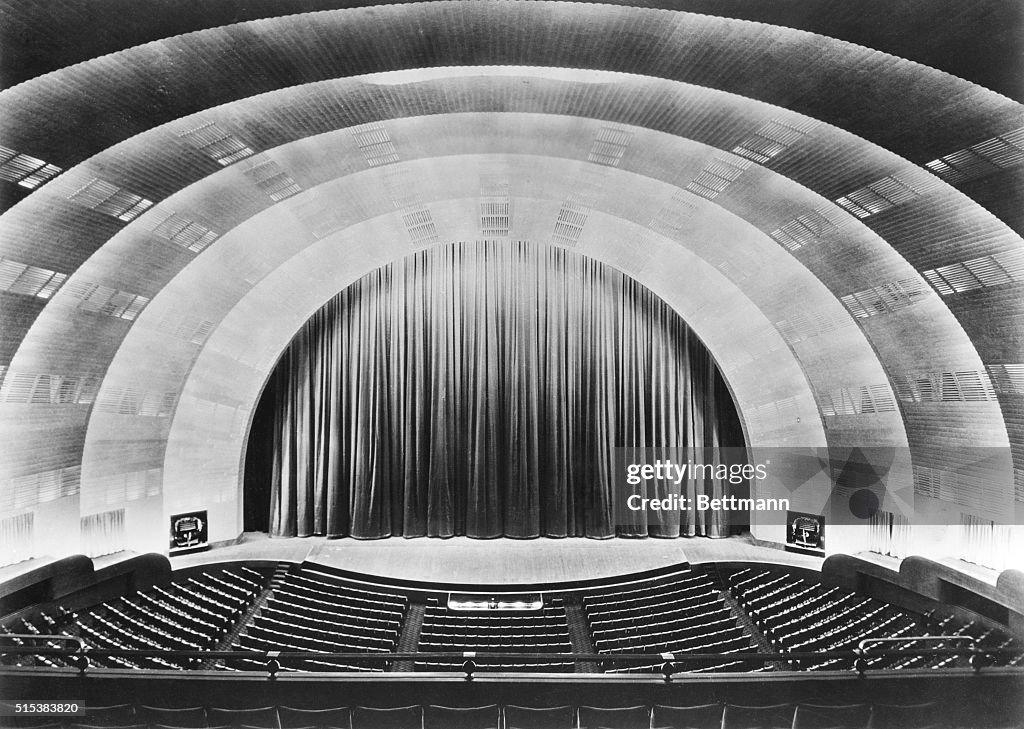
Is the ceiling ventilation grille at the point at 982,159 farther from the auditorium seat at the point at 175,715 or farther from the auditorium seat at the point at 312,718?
the auditorium seat at the point at 175,715

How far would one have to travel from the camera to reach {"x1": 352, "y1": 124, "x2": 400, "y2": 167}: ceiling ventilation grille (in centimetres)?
1058

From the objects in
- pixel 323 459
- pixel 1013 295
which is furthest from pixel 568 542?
pixel 1013 295

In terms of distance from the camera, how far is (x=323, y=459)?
56.6 feet

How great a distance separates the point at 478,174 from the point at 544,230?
275 centimetres

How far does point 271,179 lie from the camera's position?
37.1ft

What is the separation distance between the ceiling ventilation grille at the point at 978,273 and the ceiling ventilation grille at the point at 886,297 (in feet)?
2.21

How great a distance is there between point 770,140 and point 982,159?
102 inches

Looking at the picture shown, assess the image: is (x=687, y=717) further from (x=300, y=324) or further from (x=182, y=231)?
(x=300, y=324)

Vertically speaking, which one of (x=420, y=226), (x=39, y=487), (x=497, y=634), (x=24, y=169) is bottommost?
(x=497, y=634)

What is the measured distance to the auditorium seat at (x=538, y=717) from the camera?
303 inches

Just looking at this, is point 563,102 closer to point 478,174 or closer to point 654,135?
point 654,135

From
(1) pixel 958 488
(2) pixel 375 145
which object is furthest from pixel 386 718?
(1) pixel 958 488

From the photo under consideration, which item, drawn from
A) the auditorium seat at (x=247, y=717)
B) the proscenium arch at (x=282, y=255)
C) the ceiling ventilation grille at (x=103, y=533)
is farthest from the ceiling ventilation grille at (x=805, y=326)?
the ceiling ventilation grille at (x=103, y=533)

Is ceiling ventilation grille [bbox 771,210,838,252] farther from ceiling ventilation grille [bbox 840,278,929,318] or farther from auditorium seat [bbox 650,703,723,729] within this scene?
auditorium seat [bbox 650,703,723,729]
